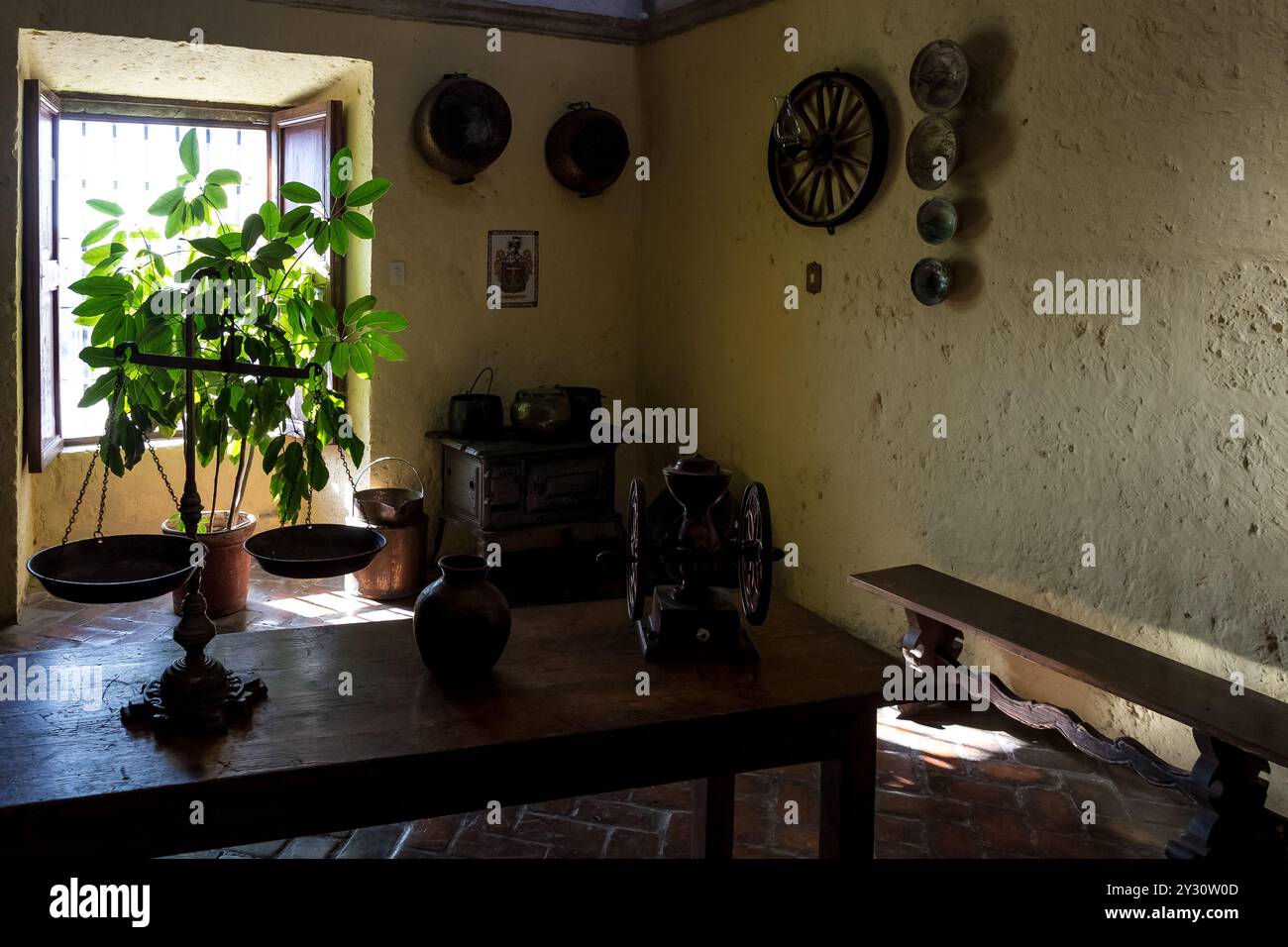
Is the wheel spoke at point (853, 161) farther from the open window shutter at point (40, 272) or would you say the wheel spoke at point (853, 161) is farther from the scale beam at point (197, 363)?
the open window shutter at point (40, 272)

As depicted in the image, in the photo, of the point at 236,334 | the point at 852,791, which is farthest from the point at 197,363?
the point at 236,334

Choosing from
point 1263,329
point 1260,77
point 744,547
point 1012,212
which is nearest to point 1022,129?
point 1012,212

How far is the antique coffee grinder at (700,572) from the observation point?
2.63 m

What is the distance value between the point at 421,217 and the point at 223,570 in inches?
84.2

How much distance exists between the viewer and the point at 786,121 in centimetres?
481

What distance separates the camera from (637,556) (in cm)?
272

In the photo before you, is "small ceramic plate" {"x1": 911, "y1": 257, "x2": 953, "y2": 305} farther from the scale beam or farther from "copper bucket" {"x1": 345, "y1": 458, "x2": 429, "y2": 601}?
the scale beam

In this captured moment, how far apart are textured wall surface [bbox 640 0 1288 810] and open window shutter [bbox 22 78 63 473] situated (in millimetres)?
3367

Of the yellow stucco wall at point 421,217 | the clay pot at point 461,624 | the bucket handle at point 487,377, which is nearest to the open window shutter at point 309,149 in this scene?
the yellow stucco wall at point 421,217

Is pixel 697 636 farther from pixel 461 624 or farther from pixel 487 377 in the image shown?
pixel 487 377

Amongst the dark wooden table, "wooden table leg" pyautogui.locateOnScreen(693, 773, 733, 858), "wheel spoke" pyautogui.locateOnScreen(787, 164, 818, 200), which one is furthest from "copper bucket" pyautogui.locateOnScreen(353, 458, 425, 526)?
"wooden table leg" pyautogui.locateOnScreen(693, 773, 733, 858)

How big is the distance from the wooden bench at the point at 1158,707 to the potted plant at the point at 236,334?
2.71 m

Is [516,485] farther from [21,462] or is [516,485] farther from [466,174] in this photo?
[21,462]

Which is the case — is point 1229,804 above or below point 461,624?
below
